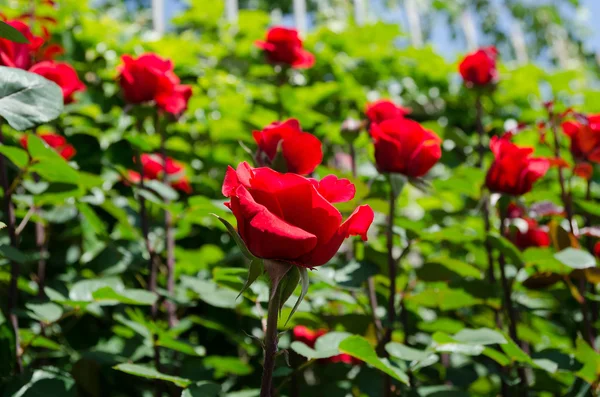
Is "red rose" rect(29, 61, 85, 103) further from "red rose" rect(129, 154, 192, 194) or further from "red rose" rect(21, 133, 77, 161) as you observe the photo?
"red rose" rect(129, 154, 192, 194)

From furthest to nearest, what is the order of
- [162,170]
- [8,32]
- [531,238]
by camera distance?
[162,170]
[531,238]
[8,32]

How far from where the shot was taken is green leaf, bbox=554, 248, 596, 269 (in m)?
1.14

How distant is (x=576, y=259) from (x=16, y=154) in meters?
1.09

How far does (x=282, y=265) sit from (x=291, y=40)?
127 centimetres

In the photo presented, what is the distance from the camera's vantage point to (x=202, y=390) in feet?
3.05

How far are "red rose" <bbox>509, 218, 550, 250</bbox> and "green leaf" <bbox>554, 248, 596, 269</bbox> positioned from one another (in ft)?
0.90

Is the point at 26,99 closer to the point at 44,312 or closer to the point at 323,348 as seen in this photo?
the point at 44,312

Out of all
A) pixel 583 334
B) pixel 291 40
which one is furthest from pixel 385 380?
pixel 291 40

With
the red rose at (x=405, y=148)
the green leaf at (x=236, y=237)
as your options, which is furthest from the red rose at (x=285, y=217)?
the red rose at (x=405, y=148)

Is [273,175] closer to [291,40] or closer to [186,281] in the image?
[186,281]

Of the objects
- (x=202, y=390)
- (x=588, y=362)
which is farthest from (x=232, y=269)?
(x=588, y=362)

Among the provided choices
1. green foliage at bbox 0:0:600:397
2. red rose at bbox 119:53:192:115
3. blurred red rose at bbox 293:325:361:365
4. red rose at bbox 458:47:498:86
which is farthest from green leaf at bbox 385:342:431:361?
red rose at bbox 458:47:498:86

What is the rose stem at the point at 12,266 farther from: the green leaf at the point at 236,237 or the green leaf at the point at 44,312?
the green leaf at the point at 236,237

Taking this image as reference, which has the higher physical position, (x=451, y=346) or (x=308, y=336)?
(x=451, y=346)
